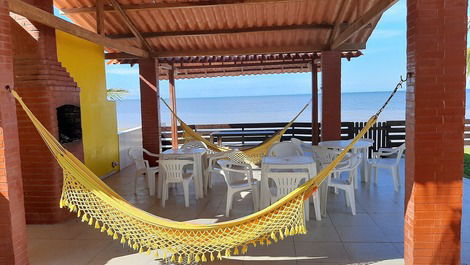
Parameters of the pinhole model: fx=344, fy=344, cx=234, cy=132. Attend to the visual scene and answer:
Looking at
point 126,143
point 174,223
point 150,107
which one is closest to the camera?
point 174,223

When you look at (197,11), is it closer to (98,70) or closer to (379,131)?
(98,70)

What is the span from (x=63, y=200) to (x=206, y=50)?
400 cm

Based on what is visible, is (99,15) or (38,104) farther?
(99,15)

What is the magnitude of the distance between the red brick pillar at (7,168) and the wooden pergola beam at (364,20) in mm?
3106

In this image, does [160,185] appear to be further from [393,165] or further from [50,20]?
[393,165]

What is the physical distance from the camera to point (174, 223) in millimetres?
2184

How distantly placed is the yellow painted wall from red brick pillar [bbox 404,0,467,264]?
14.1 ft

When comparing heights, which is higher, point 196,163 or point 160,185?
point 196,163

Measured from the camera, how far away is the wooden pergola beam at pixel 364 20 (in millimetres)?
3284

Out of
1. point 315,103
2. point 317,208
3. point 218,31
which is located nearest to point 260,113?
point 315,103

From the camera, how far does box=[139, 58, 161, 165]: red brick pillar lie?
6102mm

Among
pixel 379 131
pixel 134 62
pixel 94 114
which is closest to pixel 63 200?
pixel 94 114

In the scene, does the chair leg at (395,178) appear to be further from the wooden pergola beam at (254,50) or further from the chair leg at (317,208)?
the wooden pergola beam at (254,50)

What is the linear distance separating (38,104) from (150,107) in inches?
115
